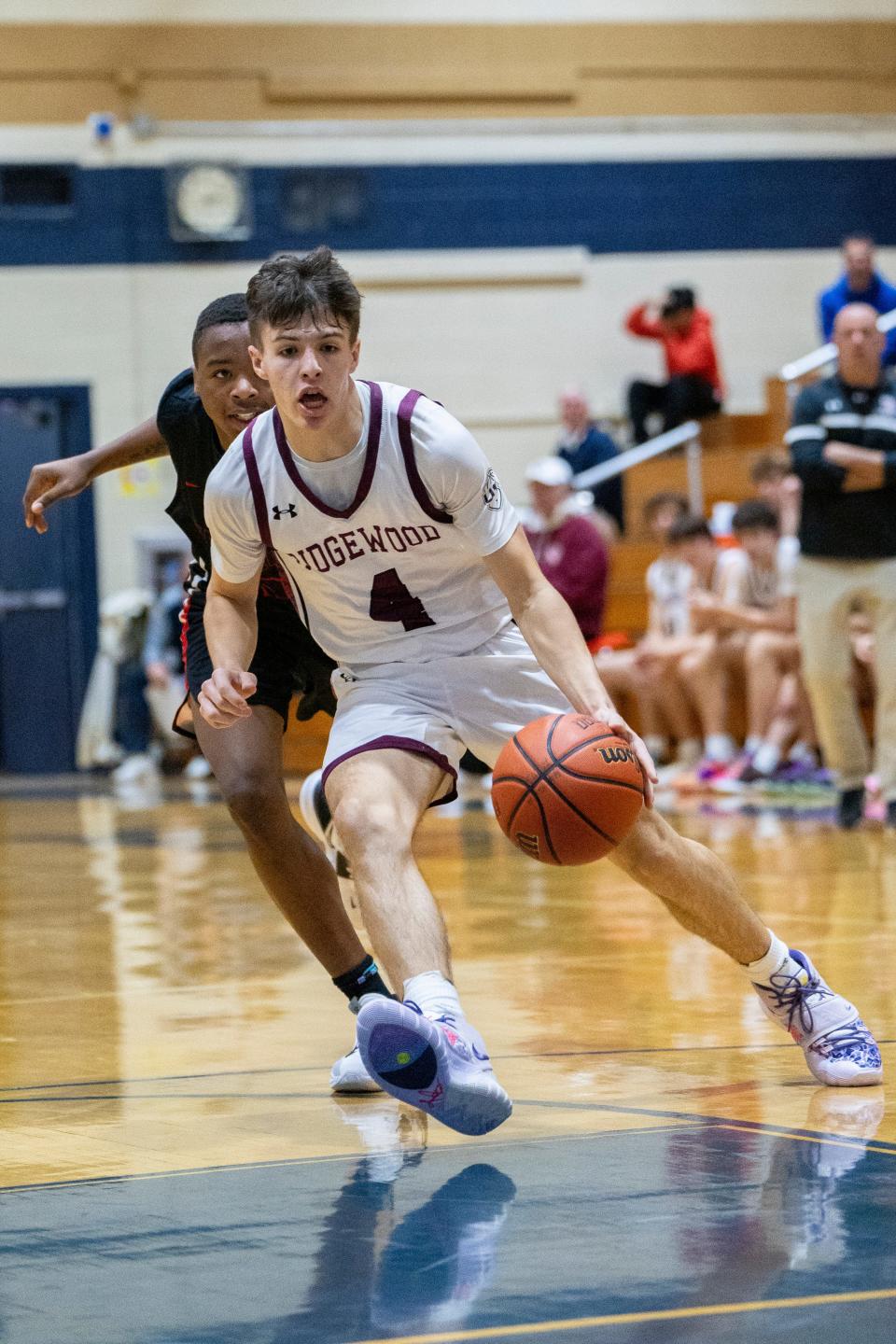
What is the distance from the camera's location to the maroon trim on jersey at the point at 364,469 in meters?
3.54

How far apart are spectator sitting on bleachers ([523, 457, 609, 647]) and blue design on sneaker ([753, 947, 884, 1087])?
281 inches

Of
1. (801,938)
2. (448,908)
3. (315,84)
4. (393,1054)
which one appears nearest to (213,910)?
(448,908)

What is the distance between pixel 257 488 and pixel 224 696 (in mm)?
401

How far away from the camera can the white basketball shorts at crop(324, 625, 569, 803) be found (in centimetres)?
365

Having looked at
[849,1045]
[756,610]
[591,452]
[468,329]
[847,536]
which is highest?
[468,329]

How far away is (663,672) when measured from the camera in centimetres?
1209

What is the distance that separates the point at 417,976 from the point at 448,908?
355 centimetres

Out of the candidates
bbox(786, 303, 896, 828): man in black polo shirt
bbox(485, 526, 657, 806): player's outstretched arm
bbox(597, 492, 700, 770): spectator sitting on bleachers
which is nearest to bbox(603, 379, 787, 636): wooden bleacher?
bbox(597, 492, 700, 770): spectator sitting on bleachers

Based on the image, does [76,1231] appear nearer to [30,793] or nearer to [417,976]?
[417,976]

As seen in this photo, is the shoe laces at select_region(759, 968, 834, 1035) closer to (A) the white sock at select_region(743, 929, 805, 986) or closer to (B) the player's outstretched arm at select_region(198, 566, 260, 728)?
(A) the white sock at select_region(743, 929, 805, 986)

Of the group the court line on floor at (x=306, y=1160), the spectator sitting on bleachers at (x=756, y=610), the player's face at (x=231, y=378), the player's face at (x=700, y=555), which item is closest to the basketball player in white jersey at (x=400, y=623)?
the court line on floor at (x=306, y=1160)

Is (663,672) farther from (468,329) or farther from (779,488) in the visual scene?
(468,329)

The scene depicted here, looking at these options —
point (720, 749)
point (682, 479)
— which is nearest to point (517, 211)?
point (682, 479)

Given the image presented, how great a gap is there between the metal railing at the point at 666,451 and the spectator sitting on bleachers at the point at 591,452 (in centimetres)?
6
